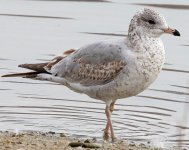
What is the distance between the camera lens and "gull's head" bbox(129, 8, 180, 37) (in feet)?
35.3

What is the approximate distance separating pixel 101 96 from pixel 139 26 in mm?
957

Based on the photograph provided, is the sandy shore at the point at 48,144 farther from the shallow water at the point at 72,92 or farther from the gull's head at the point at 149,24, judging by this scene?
the gull's head at the point at 149,24

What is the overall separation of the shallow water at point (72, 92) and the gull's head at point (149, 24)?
3.08ft

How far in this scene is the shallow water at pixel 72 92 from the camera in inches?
427

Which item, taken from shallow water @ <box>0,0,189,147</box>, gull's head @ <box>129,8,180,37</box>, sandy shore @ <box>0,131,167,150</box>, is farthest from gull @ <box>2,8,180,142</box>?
sandy shore @ <box>0,131,167,150</box>

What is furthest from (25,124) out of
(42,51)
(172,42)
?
(172,42)

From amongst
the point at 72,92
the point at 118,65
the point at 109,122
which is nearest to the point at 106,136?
the point at 109,122

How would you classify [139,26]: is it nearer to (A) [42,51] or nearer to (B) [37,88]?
(B) [37,88]

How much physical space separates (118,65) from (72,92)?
7.44 feet

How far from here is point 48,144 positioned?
29.6 ft

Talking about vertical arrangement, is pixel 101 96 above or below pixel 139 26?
below

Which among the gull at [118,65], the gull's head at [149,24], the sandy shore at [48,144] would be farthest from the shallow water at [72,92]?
the gull's head at [149,24]

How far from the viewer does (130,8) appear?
1645 centimetres

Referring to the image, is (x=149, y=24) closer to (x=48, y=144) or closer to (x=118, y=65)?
(x=118, y=65)
